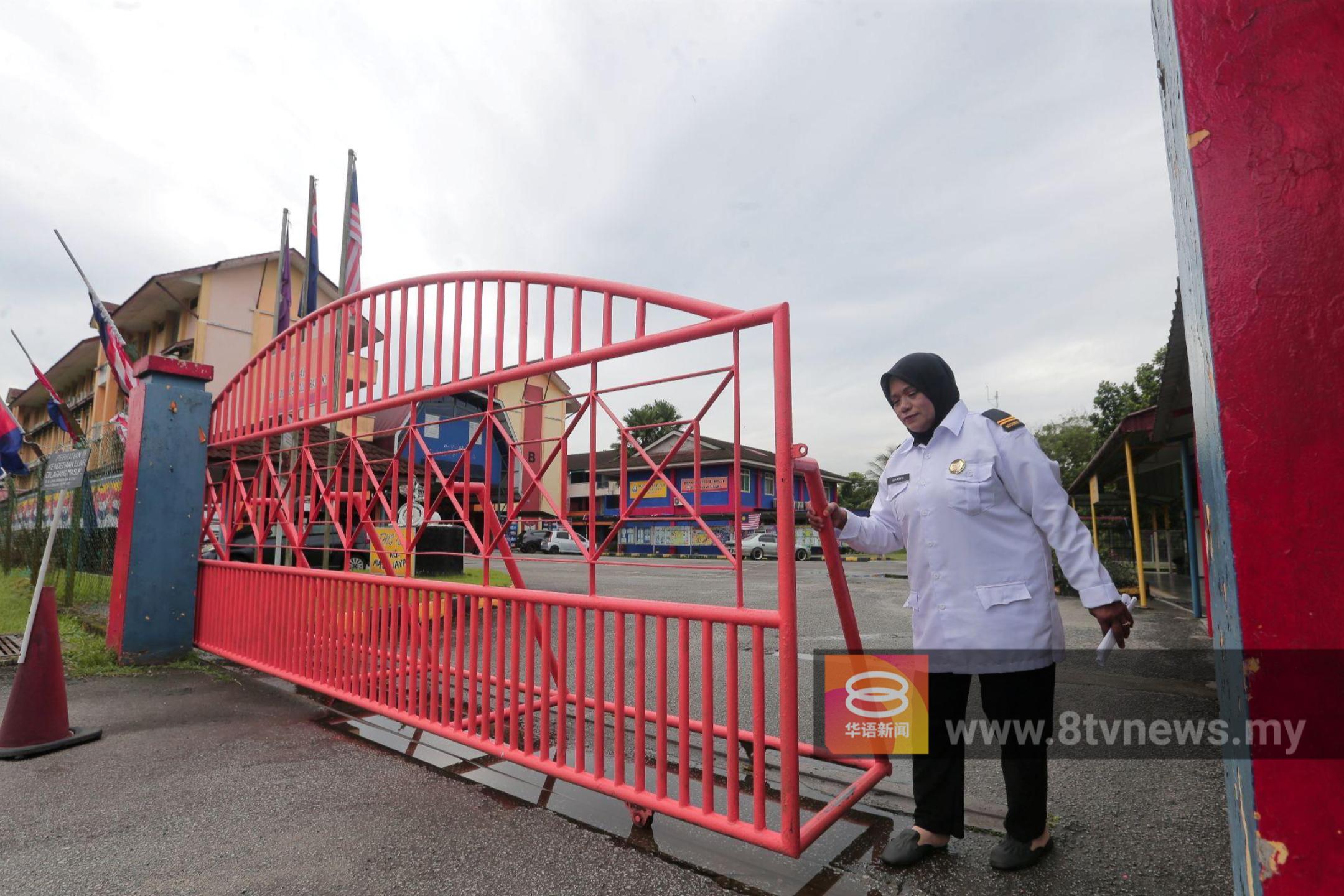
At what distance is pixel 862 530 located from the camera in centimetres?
279

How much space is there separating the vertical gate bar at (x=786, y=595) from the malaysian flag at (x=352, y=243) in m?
7.98

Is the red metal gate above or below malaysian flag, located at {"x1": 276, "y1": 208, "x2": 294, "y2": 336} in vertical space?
below

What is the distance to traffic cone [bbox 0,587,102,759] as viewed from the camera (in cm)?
377

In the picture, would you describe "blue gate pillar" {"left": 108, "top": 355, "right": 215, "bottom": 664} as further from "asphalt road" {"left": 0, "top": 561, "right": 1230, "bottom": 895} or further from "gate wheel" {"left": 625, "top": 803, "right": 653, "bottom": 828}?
"gate wheel" {"left": 625, "top": 803, "right": 653, "bottom": 828}

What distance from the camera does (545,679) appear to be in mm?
3006

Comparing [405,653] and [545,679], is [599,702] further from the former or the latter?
[405,653]

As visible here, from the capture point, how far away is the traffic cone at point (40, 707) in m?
3.77

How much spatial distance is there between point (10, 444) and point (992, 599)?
576 centimetres

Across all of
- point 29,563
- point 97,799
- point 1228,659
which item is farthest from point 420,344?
point 29,563

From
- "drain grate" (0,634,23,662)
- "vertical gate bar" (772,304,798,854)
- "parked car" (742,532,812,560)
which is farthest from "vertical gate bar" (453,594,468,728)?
"parked car" (742,532,812,560)

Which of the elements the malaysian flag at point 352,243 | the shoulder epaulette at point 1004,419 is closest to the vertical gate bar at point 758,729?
the shoulder epaulette at point 1004,419

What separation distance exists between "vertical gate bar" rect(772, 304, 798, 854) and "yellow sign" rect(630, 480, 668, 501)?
66cm

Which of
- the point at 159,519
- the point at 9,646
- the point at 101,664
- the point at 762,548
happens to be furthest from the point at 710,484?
the point at 762,548

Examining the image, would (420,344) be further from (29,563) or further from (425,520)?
(29,563)
